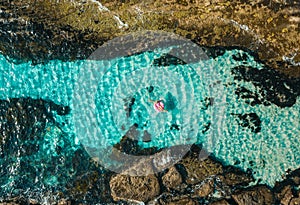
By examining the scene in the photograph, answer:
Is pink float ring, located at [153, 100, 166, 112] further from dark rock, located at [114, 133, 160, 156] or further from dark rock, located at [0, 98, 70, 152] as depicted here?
dark rock, located at [0, 98, 70, 152]

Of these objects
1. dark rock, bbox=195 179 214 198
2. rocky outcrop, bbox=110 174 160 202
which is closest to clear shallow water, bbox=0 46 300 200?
dark rock, bbox=195 179 214 198

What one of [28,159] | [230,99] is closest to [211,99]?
[230,99]

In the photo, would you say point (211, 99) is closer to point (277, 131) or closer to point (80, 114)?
point (277, 131)

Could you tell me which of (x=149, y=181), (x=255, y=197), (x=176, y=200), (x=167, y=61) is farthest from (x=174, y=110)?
(x=255, y=197)

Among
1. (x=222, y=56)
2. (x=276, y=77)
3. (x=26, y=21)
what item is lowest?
(x=276, y=77)

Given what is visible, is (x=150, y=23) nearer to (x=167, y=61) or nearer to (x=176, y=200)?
(x=167, y=61)
